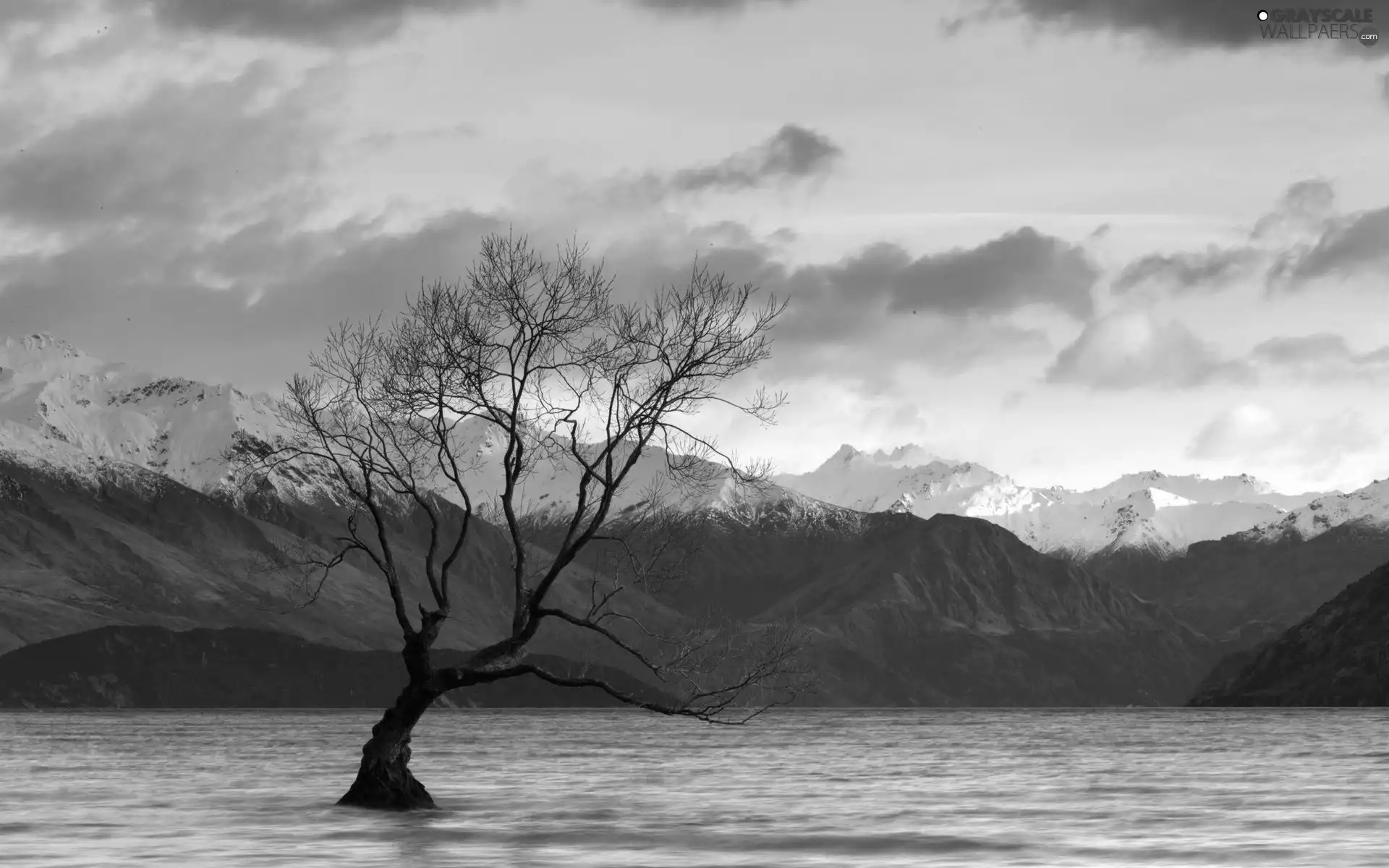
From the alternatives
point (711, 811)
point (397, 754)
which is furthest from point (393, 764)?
point (711, 811)

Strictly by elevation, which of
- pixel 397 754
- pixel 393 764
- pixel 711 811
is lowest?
pixel 711 811

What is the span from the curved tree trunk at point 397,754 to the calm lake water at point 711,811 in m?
0.63

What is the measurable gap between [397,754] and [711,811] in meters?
15.4

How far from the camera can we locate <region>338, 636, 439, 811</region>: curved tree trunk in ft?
161

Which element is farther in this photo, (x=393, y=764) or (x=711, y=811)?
(x=711, y=811)

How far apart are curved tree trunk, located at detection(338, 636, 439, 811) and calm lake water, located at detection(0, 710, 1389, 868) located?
63 cm

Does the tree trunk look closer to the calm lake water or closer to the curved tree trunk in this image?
the curved tree trunk

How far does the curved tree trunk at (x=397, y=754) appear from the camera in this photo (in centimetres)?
4900

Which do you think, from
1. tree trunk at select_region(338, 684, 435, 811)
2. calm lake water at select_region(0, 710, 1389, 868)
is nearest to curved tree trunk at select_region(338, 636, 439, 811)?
tree trunk at select_region(338, 684, 435, 811)

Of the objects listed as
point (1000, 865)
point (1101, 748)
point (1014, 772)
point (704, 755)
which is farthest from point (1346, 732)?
point (1000, 865)

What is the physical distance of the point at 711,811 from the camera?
63.1 m

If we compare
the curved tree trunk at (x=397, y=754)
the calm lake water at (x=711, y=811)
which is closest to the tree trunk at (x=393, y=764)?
the curved tree trunk at (x=397, y=754)

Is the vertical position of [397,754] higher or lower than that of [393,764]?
higher

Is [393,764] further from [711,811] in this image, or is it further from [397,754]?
[711,811]
